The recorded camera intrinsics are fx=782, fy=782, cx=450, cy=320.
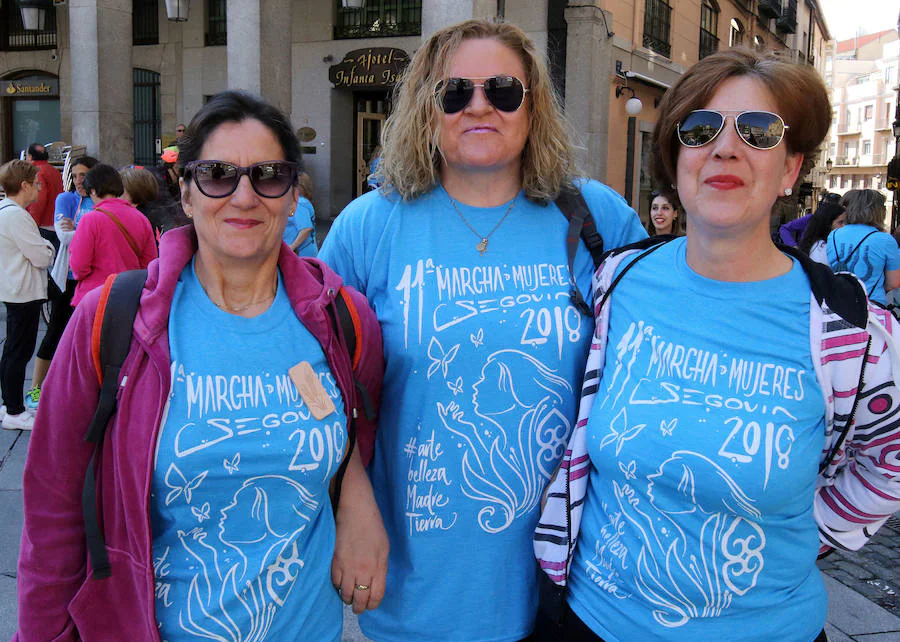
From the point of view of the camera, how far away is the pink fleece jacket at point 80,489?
1682mm

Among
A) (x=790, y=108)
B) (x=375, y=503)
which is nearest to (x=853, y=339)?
(x=790, y=108)

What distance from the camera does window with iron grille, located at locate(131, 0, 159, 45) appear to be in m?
19.2

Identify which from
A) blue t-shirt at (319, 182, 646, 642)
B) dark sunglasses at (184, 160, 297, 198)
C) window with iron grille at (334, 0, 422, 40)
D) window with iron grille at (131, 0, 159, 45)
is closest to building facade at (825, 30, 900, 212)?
window with iron grille at (334, 0, 422, 40)

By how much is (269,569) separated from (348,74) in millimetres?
16654

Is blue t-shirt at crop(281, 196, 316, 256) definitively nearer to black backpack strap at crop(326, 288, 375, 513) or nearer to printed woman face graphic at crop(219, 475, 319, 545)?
black backpack strap at crop(326, 288, 375, 513)

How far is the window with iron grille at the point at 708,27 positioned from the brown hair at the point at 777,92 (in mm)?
21618

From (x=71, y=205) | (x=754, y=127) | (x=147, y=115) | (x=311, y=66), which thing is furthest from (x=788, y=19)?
(x=754, y=127)

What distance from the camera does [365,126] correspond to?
18.2 m

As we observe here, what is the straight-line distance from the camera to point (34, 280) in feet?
20.0

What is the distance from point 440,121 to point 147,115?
19436mm

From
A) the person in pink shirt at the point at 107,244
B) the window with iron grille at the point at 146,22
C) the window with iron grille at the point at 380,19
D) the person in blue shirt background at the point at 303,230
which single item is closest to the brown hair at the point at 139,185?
the person in pink shirt at the point at 107,244

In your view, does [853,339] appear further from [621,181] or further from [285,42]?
[621,181]

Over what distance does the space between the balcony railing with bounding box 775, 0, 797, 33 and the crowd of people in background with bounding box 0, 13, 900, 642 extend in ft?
96.6

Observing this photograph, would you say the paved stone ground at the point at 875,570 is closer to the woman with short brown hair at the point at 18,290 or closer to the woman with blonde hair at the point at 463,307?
the woman with blonde hair at the point at 463,307
